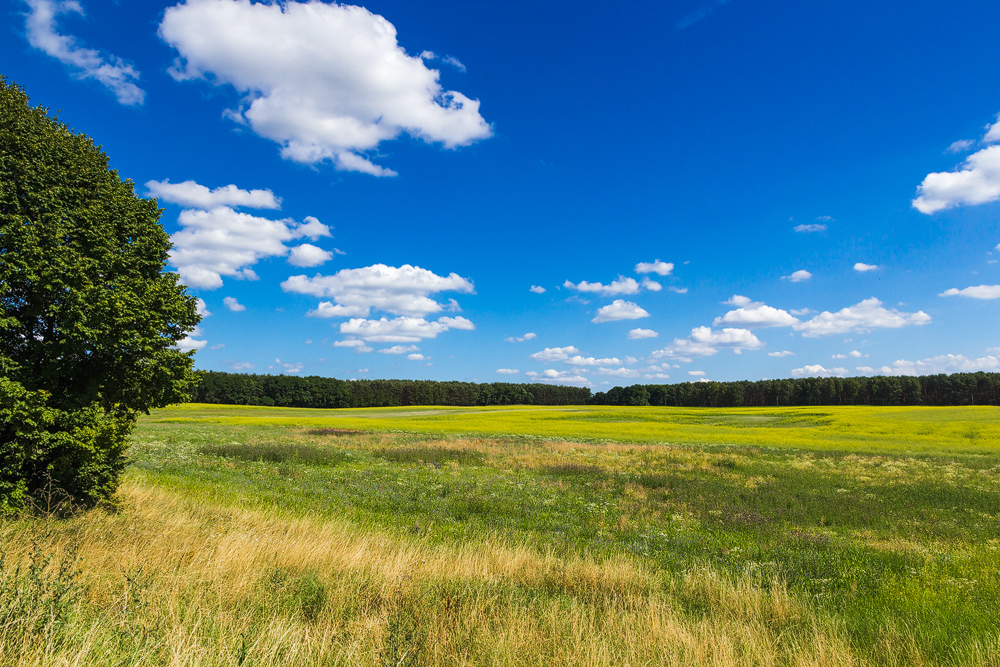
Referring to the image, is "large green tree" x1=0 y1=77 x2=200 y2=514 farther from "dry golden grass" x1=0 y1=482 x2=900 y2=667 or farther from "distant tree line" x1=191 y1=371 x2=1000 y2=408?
"distant tree line" x1=191 y1=371 x2=1000 y2=408

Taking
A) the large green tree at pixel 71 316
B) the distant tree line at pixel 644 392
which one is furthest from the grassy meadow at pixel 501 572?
the distant tree line at pixel 644 392

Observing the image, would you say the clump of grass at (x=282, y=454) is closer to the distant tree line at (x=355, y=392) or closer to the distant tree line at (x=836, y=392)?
the distant tree line at (x=355, y=392)

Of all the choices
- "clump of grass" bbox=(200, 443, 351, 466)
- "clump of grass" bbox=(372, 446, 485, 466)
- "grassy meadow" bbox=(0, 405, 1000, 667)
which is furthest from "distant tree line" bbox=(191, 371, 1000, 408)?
"grassy meadow" bbox=(0, 405, 1000, 667)

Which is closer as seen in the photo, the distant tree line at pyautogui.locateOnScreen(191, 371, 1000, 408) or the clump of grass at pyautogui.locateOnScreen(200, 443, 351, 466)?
the clump of grass at pyautogui.locateOnScreen(200, 443, 351, 466)

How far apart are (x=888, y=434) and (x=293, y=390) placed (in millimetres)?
131495

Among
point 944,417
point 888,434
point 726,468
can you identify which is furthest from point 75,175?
point 944,417

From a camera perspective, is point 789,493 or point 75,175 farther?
point 789,493

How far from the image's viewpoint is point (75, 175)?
32.9 ft

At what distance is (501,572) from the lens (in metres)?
8.37

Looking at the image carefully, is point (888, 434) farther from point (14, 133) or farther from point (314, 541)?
point (14, 133)

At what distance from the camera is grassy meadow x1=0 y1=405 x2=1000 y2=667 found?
501 cm

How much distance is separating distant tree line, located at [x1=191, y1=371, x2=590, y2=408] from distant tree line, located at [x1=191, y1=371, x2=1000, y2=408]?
0.75 ft

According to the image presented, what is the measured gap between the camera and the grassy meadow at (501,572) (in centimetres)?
501

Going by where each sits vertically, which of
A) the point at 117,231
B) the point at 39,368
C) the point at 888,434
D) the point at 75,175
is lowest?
the point at 888,434
